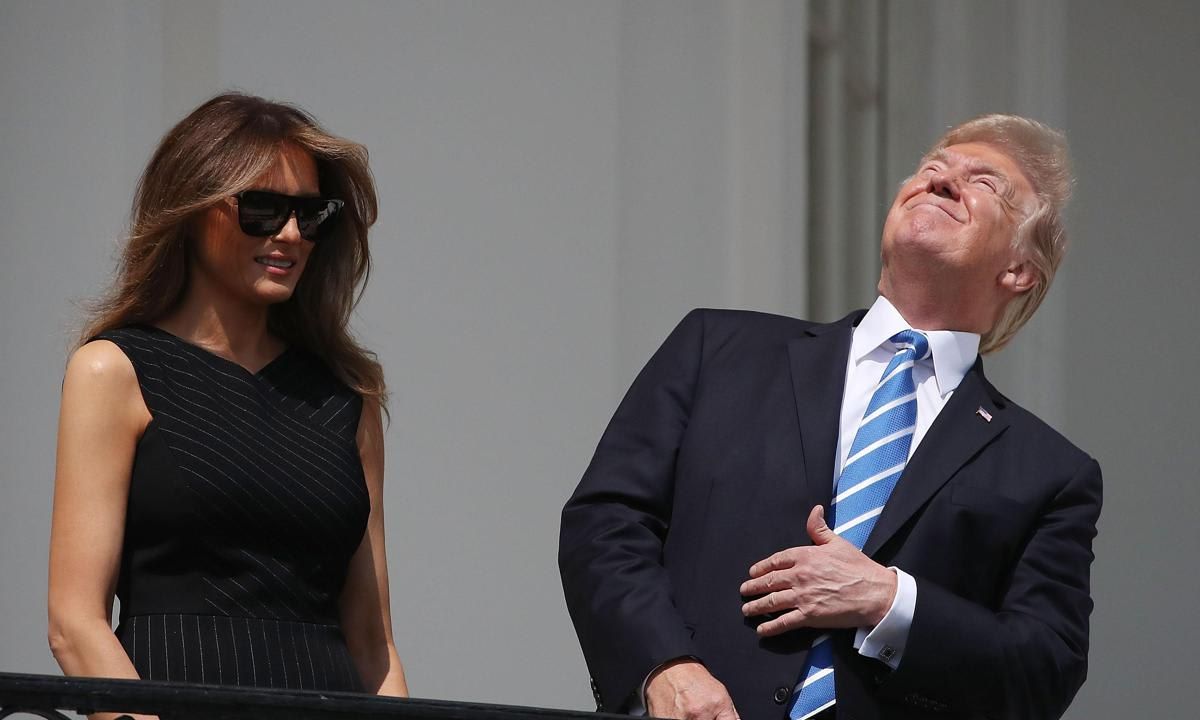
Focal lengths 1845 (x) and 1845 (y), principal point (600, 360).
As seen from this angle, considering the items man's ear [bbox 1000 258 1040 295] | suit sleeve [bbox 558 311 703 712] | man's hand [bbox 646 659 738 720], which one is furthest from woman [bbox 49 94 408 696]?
man's ear [bbox 1000 258 1040 295]

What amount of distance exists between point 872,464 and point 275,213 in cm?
126

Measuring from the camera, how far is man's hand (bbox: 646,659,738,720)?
3186 mm

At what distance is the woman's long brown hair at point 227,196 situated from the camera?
3586 mm

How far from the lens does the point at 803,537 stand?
11.3ft

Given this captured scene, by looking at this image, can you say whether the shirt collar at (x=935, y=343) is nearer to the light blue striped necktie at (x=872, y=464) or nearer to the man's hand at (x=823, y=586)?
the light blue striped necktie at (x=872, y=464)

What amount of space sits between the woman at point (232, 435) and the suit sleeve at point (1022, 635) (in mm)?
1117

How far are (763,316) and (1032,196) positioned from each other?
66 centimetres

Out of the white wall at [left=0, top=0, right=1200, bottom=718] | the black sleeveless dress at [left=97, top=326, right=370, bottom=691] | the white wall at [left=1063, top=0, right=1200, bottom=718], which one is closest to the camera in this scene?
the black sleeveless dress at [left=97, top=326, right=370, bottom=691]

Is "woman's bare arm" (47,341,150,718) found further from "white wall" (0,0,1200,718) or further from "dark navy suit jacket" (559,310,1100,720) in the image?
"white wall" (0,0,1200,718)

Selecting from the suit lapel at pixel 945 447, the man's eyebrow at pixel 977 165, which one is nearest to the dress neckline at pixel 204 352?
the suit lapel at pixel 945 447

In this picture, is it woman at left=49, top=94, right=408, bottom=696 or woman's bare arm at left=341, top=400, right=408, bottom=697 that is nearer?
woman at left=49, top=94, right=408, bottom=696

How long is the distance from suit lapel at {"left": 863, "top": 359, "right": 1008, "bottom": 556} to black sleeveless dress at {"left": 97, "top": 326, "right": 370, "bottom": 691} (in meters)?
1.05

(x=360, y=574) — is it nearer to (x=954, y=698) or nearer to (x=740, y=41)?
(x=954, y=698)

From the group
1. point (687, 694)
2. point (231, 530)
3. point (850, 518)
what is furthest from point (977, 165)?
point (231, 530)
